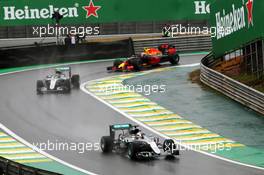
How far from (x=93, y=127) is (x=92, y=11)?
21.5 m

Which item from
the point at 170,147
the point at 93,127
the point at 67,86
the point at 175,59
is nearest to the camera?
the point at 170,147

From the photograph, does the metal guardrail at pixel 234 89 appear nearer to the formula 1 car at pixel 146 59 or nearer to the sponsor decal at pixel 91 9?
the formula 1 car at pixel 146 59

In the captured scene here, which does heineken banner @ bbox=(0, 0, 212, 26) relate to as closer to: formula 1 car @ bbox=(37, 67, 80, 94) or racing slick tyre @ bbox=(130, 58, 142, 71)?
racing slick tyre @ bbox=(130, 58, 142, 71)

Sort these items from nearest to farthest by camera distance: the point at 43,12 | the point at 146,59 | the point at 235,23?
the point at 235,23, the point at 146,59, the point at 43,12

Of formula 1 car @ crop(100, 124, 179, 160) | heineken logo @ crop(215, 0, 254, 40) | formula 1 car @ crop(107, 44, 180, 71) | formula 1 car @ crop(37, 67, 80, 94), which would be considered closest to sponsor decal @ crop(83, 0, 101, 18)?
formula 1 car @ crop(107, 44, 180, 71)

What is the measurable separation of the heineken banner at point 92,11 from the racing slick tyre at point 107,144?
25265 millimetres

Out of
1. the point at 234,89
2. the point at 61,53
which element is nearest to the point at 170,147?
the point at 234,89

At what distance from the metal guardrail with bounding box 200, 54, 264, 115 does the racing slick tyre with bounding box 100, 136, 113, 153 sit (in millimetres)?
7427

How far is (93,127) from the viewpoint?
28297 millimetres

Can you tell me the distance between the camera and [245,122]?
28406mm

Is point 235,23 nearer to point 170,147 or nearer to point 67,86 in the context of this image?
point 67,86

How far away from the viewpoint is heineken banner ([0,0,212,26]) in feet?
159

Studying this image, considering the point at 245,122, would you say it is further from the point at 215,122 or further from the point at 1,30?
the point at 1,30

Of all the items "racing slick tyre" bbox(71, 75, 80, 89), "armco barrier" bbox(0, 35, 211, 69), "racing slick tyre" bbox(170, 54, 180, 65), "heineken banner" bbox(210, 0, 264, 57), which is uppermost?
"heineken banner" bbox(210, 0, 264, 57)
